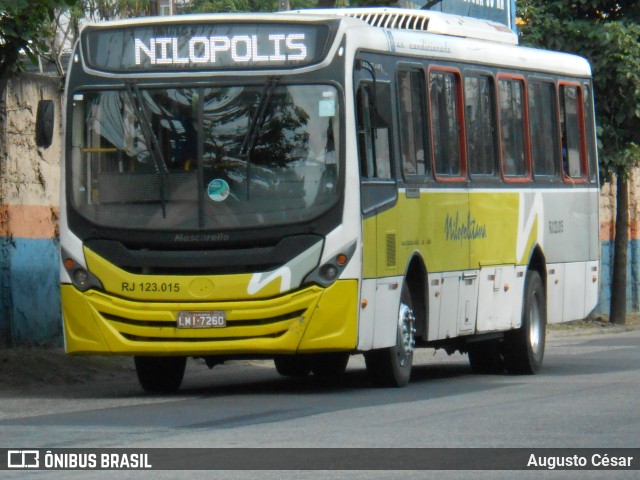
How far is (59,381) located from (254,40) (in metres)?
4.23

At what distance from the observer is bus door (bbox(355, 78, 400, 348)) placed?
47.9ft

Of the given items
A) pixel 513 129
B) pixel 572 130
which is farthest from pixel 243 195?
pixel 572 130

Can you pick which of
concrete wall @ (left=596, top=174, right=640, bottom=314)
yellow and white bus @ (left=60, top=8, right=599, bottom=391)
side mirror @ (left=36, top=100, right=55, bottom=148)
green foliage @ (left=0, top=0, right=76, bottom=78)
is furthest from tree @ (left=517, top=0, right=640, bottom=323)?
side mirror @ (left=36, top=100, right=55, bottom=148)

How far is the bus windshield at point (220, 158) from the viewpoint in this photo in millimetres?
14383

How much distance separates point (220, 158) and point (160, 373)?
216 centimetres

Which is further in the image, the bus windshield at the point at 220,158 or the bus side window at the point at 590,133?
the bus side window at the point at 590,133

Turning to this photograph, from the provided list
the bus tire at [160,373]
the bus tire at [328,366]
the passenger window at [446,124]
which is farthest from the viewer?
the bus tire at [328,366]

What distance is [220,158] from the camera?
14.5m

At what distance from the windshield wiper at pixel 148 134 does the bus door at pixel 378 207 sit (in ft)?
5.23

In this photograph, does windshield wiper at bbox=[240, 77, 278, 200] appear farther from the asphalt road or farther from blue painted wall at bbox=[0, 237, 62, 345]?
blue painted wall at bbox=[0, 237, 62, 345]

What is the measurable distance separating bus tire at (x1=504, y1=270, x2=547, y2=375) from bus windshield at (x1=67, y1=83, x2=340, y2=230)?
174 inches

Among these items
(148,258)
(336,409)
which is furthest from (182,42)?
(336,409)

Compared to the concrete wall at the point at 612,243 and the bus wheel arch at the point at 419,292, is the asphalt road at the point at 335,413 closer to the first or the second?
the bus wheel arch at the point at 419,292

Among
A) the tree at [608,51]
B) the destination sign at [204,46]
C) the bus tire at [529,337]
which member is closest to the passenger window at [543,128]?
the bus tire at [529,337]
